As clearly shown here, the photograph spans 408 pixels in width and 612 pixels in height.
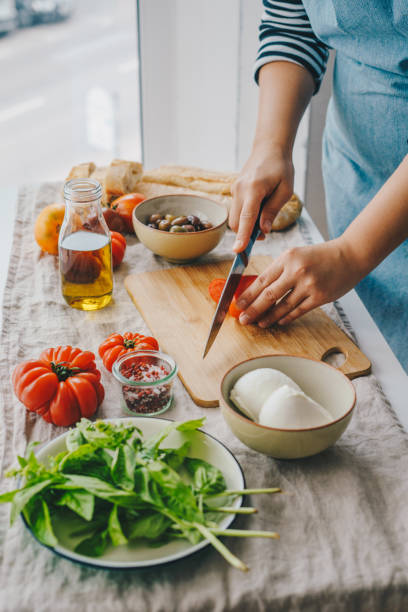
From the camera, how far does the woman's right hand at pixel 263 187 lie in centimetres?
119

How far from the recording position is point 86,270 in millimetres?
1157

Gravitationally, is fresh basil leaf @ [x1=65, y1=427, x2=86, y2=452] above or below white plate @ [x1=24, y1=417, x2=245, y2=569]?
above

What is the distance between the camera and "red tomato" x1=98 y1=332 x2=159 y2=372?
0.99 m

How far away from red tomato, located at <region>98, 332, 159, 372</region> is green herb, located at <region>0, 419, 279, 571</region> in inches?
11.3

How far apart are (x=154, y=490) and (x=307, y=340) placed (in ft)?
1.79

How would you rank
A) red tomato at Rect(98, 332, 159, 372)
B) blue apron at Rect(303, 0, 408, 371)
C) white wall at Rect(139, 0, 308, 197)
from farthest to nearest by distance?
white wall at Rect(139, 0, 308, 197), blue apron at Rect(303, 0, 408, 371), red tomato at Rect(98, 332, 159, 372)

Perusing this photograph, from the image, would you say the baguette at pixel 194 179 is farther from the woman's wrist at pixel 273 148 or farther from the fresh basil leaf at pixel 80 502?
the fresh basil leaf at pixel 80 502

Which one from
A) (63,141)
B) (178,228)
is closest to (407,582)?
(178,228)

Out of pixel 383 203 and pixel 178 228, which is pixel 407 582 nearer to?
pixel 383 203

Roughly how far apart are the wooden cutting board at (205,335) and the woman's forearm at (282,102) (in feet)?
1.05

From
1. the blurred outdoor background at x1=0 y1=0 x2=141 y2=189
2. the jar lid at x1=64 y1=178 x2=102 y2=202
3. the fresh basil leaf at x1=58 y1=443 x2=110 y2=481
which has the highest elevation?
the jar lid at x1=64 y1=178 x2=102 y2=202

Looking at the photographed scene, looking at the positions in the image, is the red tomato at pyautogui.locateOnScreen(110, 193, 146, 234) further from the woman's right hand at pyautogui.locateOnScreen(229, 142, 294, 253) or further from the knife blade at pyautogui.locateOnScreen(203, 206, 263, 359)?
the knife blade at pyautogui.locateOnScreen(203, 206, 263, 359)

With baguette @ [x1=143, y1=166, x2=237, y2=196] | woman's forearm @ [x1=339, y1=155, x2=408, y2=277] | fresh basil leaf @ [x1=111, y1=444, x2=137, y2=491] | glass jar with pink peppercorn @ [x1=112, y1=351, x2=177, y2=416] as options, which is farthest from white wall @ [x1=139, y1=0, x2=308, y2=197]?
fresh basil leaf @ [x1=111, y1=444, x2=137, y2=491]

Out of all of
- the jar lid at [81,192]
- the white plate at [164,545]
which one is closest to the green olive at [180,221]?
the jar lid at [81,192]
